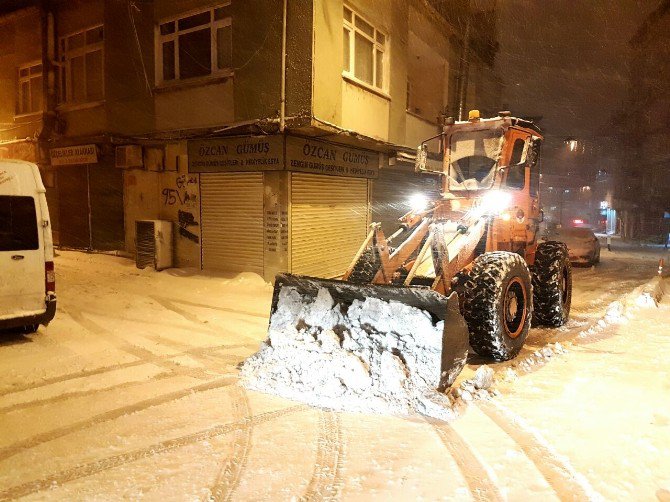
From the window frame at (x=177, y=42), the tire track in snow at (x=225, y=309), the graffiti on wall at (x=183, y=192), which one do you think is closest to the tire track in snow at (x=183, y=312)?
the tire track in snow at (x=225, y=309)

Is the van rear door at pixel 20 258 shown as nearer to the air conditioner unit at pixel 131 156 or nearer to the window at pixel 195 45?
the window at pixel 195 45

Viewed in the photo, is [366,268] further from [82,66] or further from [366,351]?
[82,66]

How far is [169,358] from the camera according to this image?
5.88m

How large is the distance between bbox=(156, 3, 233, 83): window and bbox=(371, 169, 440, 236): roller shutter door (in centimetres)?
579

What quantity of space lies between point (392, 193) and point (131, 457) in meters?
13.7

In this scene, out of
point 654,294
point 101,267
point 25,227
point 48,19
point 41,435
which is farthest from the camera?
point 48,19

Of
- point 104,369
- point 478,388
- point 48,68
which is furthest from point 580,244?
point 48,68

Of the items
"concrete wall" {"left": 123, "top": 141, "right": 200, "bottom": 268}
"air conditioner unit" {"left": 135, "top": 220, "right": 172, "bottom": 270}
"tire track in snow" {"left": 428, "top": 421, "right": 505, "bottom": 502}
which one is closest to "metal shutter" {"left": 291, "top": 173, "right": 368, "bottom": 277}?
"concrete wall" {"left": 123, "top": 141, "right": 200, "bottom": 268}

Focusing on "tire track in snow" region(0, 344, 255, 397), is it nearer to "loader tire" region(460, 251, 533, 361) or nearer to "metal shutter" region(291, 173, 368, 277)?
"loader tire" region(460, 251, 533, 361)

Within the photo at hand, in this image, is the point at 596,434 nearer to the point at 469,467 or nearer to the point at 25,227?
the point at 469,467

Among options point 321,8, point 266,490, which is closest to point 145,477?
point 266,490

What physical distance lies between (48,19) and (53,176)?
4893mm

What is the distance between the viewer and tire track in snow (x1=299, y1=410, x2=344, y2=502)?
3.11 meters

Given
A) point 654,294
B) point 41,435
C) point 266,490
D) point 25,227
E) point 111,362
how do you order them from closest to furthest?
point 266,490 → point 41,435 → point 111,362 → point 25,227 → point 654,294
